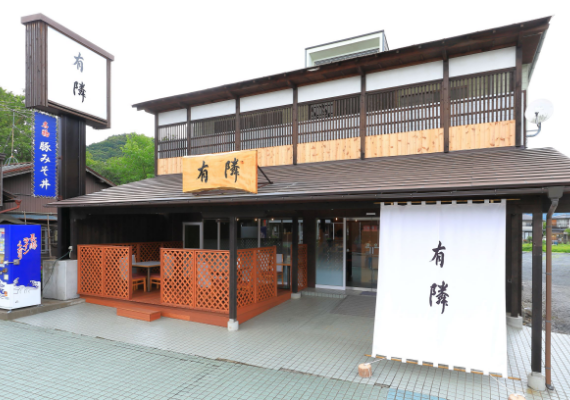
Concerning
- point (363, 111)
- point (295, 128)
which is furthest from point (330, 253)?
point (363, 111)

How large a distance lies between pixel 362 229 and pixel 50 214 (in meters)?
13.8

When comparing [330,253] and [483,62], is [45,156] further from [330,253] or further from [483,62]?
[483,62]

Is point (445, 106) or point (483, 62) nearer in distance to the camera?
point (483, 62)

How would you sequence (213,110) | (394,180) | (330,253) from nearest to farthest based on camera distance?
(394,180) → (330,253) → (213,110)

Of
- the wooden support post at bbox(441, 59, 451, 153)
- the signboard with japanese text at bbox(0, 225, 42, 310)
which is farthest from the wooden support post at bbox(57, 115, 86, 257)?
the wooden support post at bbox(441, 59, 451, 153)

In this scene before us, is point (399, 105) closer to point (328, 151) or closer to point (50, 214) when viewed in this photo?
point (328, 151)

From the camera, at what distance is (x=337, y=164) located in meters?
8.34

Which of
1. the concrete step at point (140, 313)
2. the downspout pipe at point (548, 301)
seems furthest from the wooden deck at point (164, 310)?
the downspout pipe at point (548, 301)

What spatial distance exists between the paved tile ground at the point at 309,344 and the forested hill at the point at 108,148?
37.5 meters

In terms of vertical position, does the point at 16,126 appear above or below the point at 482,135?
above

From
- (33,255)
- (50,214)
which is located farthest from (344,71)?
(50,214)

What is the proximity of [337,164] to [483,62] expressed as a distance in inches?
154

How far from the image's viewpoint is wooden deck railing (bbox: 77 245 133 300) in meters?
8.33

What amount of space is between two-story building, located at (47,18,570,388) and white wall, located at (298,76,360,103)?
0.10ft
